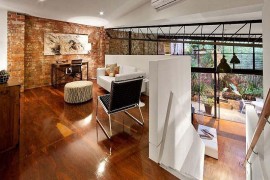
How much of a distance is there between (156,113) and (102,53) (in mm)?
5976

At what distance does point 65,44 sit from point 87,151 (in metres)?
5.17

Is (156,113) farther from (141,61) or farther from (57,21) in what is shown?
(57,21)

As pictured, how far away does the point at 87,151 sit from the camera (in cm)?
214

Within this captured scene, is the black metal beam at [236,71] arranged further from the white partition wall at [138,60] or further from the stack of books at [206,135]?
the stack of books at [206,135]

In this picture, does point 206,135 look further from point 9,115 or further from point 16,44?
point 16,44

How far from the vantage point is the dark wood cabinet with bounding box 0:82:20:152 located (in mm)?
1962

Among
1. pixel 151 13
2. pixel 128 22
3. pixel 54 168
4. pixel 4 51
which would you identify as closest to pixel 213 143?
pixel 54 168

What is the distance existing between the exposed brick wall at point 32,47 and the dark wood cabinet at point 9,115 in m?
3.38

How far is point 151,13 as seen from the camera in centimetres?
391

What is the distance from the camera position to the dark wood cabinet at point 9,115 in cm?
196

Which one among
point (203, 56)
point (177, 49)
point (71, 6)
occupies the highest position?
point (71, 6)

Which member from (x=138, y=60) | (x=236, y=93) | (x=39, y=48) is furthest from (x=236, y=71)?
(x=39, y=48)

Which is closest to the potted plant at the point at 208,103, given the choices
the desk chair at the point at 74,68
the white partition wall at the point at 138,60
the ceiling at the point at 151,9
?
the white partition wall at the point at 138,60

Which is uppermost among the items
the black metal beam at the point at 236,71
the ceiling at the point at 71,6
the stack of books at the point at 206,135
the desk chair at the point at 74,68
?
the ceiling at the point at 71,6
